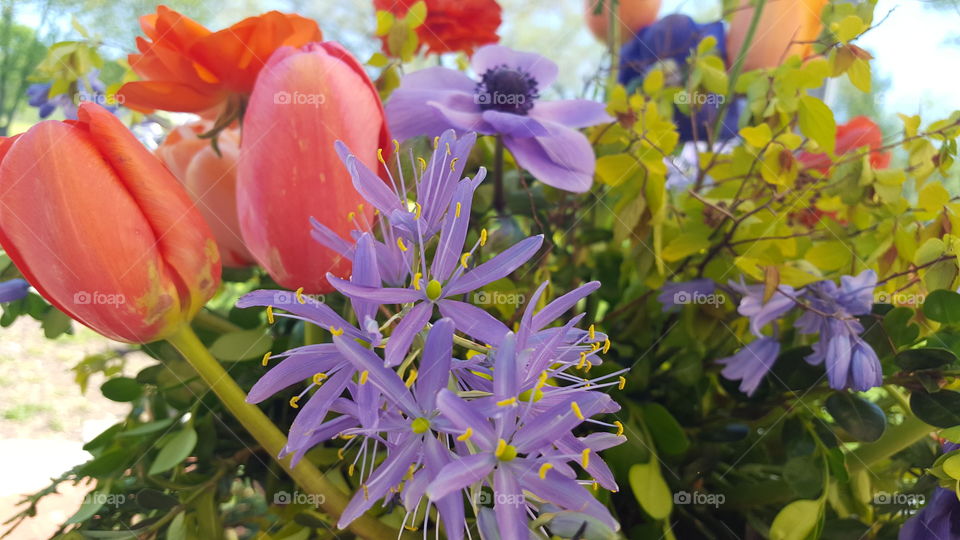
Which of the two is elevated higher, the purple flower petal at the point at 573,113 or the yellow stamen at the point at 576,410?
the purple flower petal at the point at 573,113

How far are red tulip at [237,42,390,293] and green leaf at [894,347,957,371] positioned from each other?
0.20m

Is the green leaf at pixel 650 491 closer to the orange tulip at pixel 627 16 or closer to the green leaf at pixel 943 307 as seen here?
the green leaf at pixel 943 307

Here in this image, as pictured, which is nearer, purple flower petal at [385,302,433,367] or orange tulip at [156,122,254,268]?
purple flower petal at [385,302,433,367]

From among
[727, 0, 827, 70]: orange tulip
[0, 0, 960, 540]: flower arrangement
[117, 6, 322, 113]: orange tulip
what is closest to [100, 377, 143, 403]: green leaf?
[0, 0, 960, 540]: flower arrangement

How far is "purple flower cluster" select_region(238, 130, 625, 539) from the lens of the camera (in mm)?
166

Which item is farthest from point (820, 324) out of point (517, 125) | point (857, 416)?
point (517, 125)

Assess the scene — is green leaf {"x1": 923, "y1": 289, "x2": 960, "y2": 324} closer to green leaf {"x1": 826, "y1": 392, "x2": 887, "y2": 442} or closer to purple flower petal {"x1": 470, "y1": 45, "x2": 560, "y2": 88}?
green leaf {"x1": 826, "y1": 392, "x2": 887, "y2": 442}

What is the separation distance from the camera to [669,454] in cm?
30

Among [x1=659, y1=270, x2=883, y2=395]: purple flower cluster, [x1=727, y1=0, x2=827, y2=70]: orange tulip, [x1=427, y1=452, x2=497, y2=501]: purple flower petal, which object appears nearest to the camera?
[x1=427, y1=452, x2=497, y2=501]: purple flower petal

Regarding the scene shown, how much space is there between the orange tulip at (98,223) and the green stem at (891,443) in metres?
0.26

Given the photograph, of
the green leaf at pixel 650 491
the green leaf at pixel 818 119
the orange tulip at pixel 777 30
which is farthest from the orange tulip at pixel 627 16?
the green leaf at pixel 650 491

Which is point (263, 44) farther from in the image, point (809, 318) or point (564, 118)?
point (809, 318)

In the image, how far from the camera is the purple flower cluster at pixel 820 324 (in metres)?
0.26

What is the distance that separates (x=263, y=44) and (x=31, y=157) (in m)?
0.09
